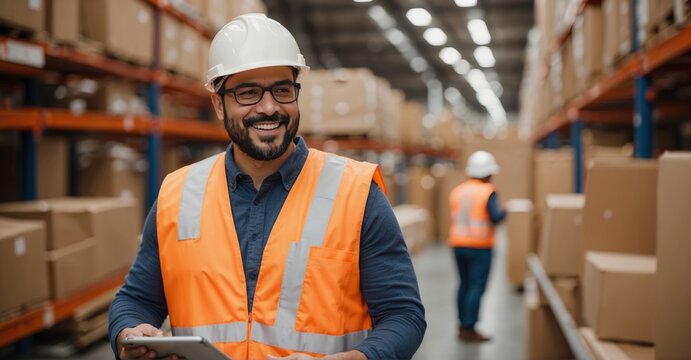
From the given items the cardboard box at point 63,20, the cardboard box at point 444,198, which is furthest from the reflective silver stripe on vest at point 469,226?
the cardboard box at point 444,198

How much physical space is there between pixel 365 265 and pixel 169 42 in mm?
4738

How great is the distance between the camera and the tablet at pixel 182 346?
4.92 ft

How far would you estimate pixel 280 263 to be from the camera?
177 centimetres

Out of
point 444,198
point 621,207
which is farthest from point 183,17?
point 444,198

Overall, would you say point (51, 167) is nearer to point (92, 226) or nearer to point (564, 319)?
point (92, 226)

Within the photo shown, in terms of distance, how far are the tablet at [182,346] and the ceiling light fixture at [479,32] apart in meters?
15.2

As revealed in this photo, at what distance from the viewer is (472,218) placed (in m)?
5.89

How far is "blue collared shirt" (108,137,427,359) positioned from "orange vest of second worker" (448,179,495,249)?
163 inches

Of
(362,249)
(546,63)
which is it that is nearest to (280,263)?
(362,249)

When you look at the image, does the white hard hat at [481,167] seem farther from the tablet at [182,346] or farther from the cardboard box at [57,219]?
the tablet at [182,346]

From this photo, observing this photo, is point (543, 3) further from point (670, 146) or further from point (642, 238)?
point (642, 238)

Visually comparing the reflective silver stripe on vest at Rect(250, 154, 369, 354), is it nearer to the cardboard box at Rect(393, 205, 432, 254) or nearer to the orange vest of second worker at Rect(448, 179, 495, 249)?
the cardboard box at Rect(393, 205, 432, 254)

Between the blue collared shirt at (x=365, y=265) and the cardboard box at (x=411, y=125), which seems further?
the cardboard box at (x=411, y=125)

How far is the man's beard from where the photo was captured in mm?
1865
